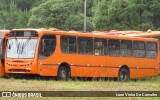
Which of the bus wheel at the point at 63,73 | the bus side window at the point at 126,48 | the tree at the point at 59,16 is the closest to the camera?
the bus wheel at the point at 63,73

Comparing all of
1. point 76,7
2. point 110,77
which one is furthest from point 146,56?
point 76,7

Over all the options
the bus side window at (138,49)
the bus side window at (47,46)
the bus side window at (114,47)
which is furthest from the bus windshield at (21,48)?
the bus side window at (138,49)

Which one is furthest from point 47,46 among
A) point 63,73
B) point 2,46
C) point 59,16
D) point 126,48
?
point 59,16

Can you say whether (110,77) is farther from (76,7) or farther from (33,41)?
(76,7)

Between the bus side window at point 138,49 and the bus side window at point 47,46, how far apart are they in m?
6.85

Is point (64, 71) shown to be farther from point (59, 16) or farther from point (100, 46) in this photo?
point (59, 16)

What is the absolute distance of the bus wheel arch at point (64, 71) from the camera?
83.9 ft

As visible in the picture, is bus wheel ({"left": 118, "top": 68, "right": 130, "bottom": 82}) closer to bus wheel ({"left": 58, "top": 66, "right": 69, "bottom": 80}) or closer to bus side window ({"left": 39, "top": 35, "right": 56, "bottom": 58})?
bus wheel ({"left": 58, "top": 66, "right": 69, "bottom": 80})

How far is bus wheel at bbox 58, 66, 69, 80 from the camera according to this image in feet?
83.8

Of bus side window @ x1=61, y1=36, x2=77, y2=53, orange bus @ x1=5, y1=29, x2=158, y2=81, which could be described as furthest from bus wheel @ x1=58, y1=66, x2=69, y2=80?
bus side window @ x1=61, y1=36, x2=77, y2=53

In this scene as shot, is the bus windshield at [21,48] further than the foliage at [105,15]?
No

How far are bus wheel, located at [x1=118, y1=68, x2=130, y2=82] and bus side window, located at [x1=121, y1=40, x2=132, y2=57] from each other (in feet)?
2.82

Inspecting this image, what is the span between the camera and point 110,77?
28.4 meters

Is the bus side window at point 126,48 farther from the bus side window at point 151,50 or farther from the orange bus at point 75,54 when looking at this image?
the bus side window at point 151,50
